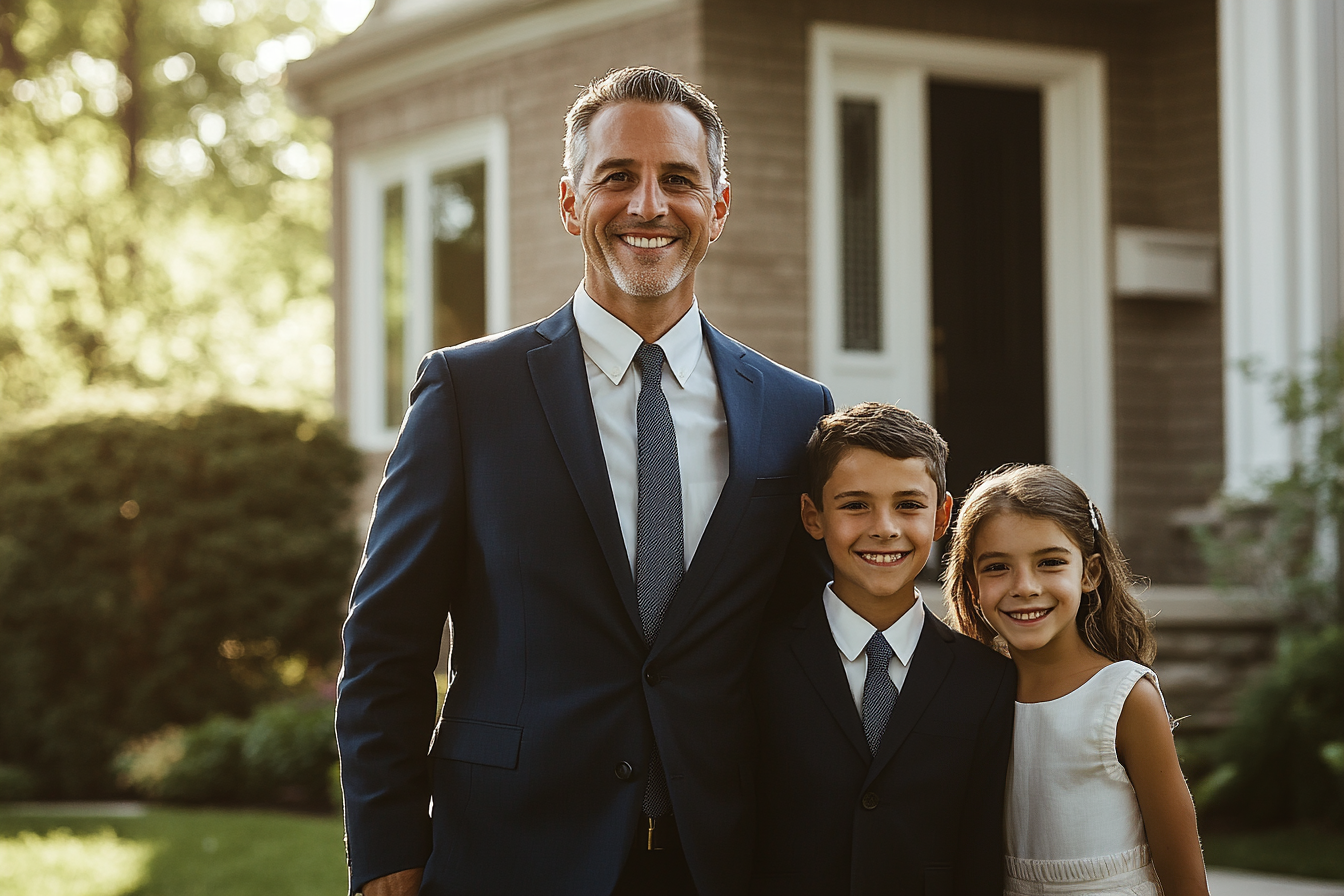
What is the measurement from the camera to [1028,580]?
8.70 feet

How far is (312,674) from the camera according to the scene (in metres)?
9.00

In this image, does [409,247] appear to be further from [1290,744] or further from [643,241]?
[643,241]

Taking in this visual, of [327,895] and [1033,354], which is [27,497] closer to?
[327,895]

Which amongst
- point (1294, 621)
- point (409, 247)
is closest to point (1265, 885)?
point (1294, 621)

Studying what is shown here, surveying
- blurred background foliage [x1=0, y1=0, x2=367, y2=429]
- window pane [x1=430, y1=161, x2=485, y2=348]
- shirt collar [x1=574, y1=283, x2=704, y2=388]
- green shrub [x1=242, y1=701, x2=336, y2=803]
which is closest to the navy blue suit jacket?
shirt collar [x1=574, y1=283, x2=704, y2=388]

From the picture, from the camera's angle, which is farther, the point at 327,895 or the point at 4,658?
the point at 4,658

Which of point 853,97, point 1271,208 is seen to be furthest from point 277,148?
point 1271,208

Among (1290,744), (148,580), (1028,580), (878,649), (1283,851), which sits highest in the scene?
(1028,580)

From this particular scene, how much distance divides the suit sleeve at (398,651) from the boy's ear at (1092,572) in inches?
44.4

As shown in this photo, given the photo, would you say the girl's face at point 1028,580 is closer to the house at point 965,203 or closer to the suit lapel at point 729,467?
the suit lapel at point 729,467

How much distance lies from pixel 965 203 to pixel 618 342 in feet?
20.4

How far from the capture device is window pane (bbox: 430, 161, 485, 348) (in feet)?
30.1

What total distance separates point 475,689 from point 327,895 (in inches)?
132

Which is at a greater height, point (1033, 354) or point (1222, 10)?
point (1222, 10)
